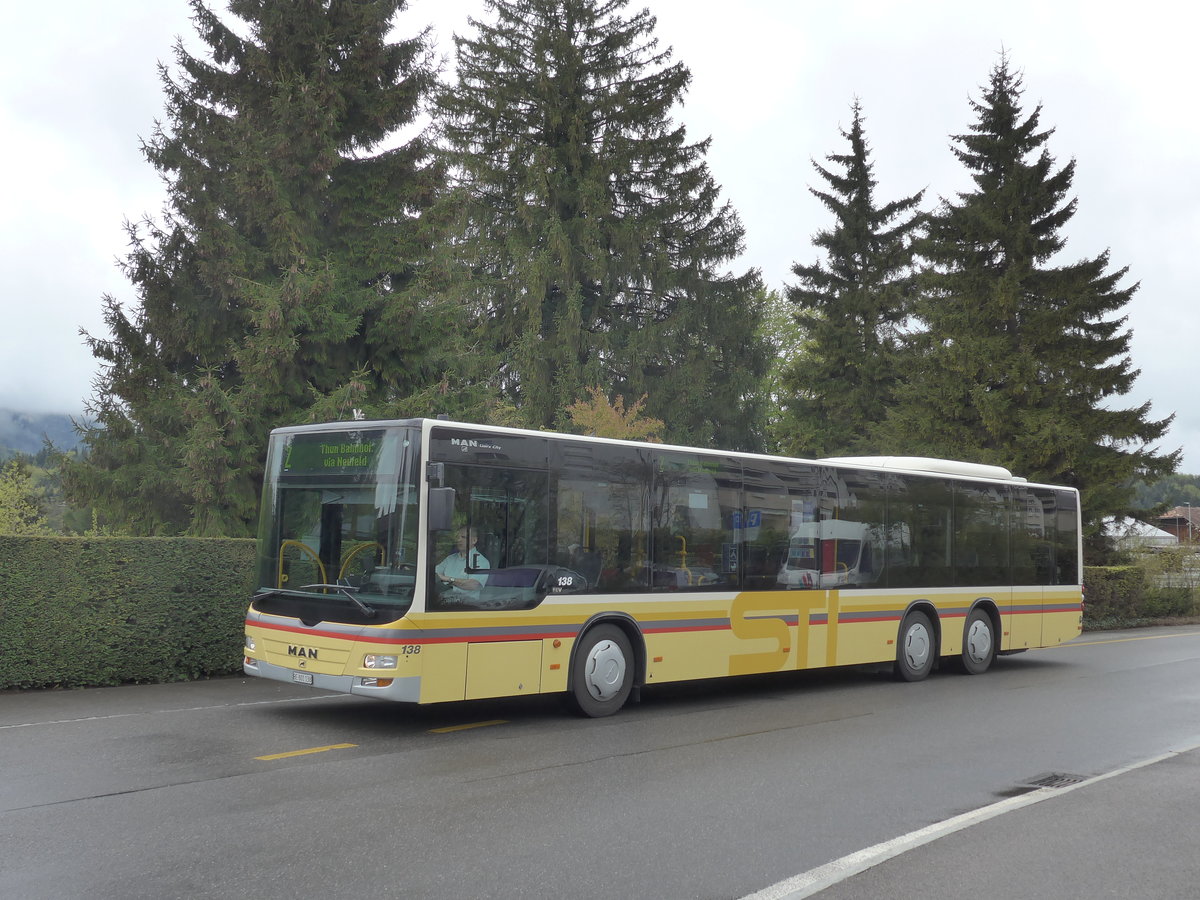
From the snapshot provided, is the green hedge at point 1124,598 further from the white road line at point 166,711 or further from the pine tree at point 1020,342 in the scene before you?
the white road line at point 166,711

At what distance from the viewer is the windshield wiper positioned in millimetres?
9266

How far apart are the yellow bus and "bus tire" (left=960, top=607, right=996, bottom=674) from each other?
0.90 m

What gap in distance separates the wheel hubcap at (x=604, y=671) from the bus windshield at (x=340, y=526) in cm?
Result: 222

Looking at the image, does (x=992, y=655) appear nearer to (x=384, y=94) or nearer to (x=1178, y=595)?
(x=384, y=94)

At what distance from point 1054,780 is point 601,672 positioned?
4.27 m

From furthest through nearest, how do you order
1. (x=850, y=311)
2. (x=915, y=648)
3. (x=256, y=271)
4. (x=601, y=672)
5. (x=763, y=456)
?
(x=850, y=311)
(x=256, y=271)
(x=915, y=648)
(x=763, y=456)
(x=601, y=672)

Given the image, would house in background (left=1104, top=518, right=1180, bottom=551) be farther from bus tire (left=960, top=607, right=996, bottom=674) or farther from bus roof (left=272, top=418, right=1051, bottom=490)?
bus tire (left=960, top=607, right=996, bottom=674)

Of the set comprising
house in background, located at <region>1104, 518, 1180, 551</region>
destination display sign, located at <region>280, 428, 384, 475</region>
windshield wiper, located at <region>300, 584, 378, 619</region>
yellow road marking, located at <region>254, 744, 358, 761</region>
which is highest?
house in background, located at <region>1104, 518, 1180, 551</region>

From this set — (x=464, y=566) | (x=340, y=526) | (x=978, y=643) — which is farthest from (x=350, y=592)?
(x=978, y=643)

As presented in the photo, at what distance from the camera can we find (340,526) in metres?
9.73

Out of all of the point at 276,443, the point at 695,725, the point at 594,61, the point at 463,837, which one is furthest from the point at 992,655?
the point at 594,61

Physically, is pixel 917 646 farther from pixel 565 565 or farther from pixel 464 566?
pixel 464 566

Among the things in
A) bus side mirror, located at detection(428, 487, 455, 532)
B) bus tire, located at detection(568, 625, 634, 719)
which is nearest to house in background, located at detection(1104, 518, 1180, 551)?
bus tire, located at detection(568, 625, 634, 719)

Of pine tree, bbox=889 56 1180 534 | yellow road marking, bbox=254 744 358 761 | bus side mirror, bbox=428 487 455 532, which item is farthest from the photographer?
pine tree, bbox=889 56 1180 534
